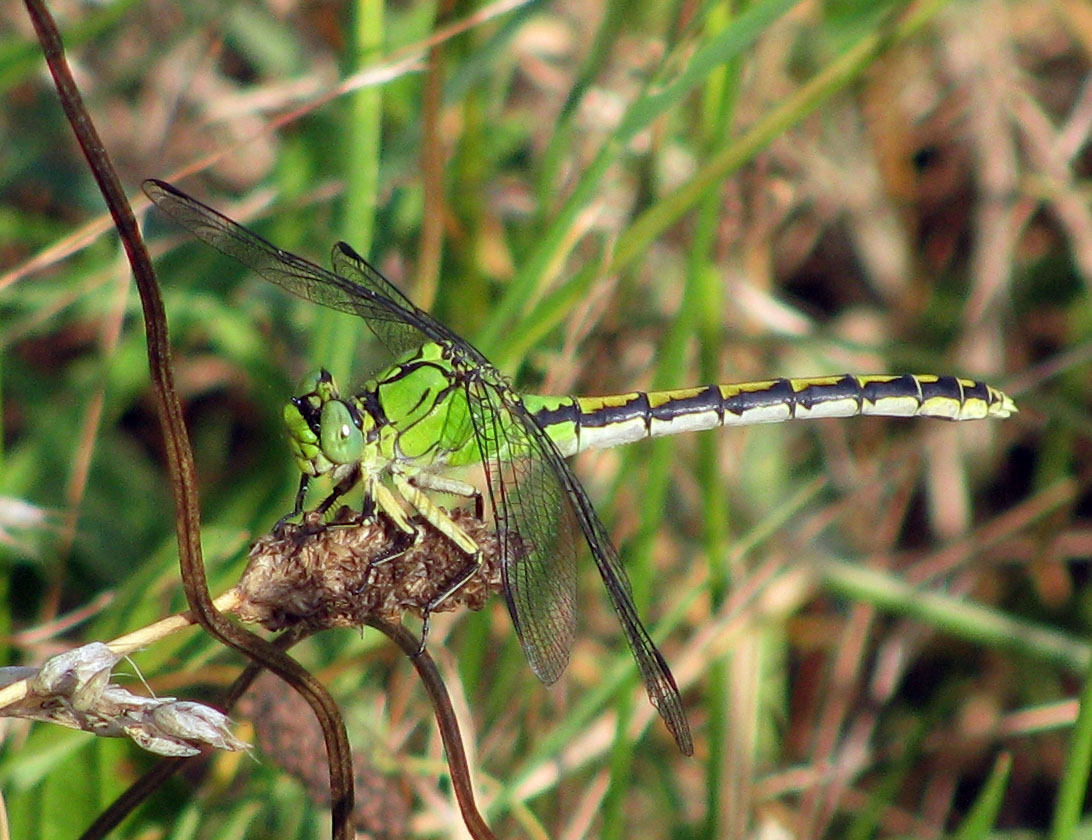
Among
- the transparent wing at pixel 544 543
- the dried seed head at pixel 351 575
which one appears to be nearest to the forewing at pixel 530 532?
the transparent wing at pixel 544 543

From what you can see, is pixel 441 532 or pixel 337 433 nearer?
pixel 441 532

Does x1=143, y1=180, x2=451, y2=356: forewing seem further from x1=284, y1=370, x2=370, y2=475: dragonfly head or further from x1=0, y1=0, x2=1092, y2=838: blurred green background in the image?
x1=284, y1=370, x2=370, y2=475: dragonfly head

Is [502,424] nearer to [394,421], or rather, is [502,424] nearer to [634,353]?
[394,421]

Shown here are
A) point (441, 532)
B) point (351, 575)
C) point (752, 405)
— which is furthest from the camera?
point (752, 405)

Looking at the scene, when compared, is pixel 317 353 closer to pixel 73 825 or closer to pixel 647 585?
pixel 647 585

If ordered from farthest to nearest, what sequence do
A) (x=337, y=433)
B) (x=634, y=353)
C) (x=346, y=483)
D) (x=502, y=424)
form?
(x=634, y=353)
(x=502, y=424)
(x=346, y=483)
(x=337, y=433)

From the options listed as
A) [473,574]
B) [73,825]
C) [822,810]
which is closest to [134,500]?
[73,825]

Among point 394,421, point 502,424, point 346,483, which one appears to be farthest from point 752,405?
point 346,483

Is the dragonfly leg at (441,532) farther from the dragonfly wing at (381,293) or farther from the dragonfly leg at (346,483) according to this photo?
the dragonfly wing at (381,293)
